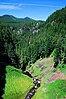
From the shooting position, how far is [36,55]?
Answer: 18200 cm

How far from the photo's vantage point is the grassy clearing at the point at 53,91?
99.6 m

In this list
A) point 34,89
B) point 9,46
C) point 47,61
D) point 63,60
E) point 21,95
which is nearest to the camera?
point 21,95

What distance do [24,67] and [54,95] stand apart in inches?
3362

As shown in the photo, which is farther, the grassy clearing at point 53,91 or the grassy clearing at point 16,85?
the grassy clearing at point 16,85

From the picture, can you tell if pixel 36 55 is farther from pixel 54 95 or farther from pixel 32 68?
pixel 54 95

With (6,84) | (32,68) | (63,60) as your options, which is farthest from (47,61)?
(6,84)

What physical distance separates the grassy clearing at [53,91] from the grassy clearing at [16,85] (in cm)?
664

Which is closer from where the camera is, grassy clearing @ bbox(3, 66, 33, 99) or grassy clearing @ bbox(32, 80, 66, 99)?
grassy clearing @ bbox(32, 80, 66, 99)

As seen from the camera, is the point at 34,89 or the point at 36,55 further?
the point at 36,55

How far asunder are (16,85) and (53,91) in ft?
60.7

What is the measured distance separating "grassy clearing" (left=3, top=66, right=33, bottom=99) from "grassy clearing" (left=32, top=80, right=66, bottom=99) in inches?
261

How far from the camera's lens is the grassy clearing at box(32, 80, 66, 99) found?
99.6 meters

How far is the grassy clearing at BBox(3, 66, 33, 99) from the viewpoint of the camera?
346 ft

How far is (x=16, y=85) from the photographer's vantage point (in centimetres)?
11462
